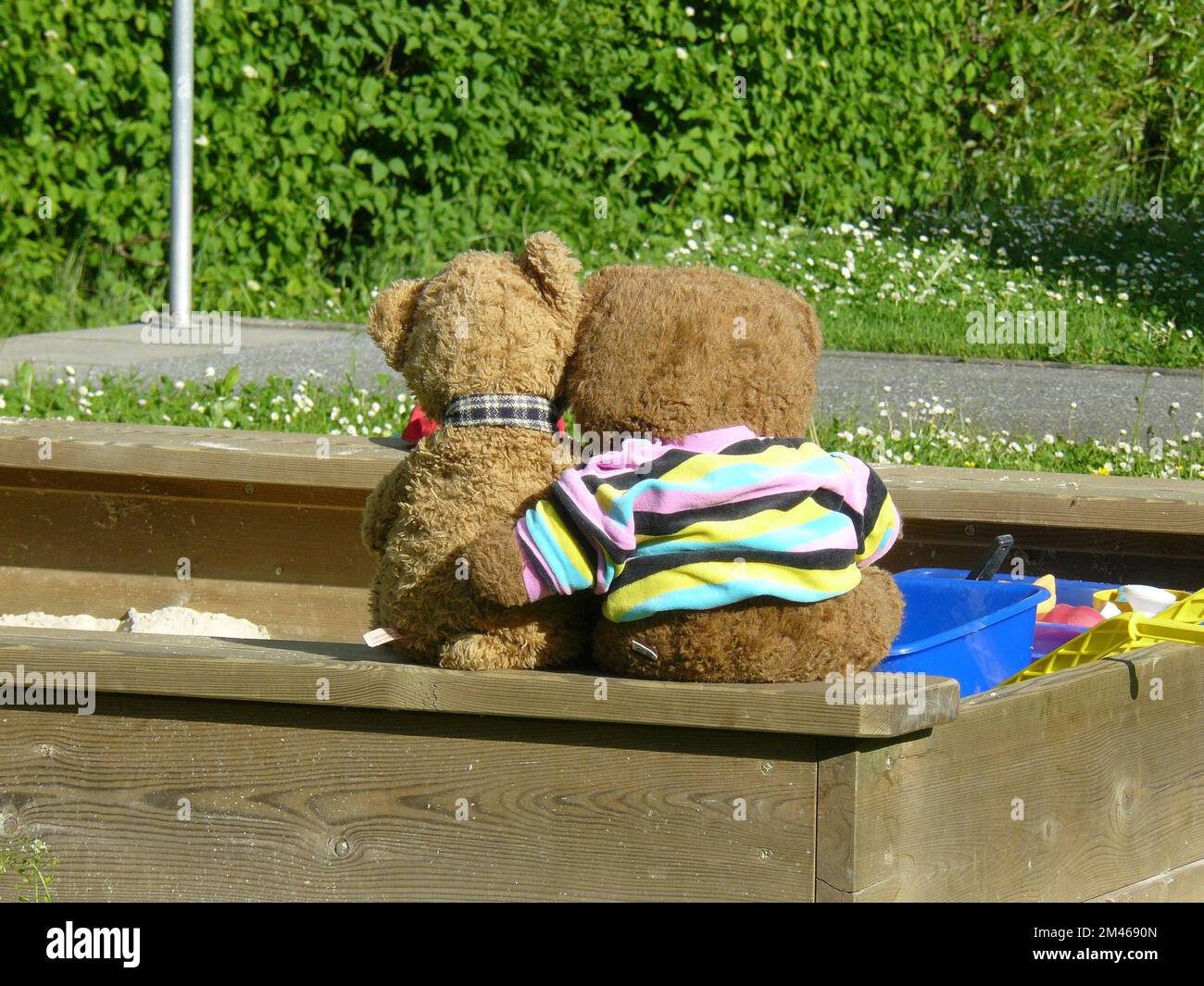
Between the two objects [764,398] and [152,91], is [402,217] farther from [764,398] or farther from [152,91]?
[764,398]

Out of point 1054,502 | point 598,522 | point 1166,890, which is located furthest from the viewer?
point 1054,502

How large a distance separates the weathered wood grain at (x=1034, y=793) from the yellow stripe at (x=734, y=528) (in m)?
0.28

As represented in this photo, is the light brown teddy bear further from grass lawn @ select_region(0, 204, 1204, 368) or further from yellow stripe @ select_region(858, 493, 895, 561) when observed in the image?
grass lawn @ select_region(0, 204, 1204, 368)

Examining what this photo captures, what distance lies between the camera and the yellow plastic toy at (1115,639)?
254 cm

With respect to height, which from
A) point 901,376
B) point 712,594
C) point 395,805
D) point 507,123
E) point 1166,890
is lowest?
point 1166,890

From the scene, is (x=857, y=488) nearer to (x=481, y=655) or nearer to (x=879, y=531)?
(x=879, y=531)

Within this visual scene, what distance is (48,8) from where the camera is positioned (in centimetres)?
701

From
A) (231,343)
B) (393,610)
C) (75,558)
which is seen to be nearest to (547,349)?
(393,610)

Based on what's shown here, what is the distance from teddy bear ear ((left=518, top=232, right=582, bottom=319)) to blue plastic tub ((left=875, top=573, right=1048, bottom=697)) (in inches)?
27.0

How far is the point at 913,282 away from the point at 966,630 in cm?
603

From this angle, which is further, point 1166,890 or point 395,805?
point 1166,890

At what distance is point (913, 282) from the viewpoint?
8.23 metres

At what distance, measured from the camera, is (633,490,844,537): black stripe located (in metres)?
1.90

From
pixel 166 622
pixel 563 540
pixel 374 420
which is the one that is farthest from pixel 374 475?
pixel 374 420
